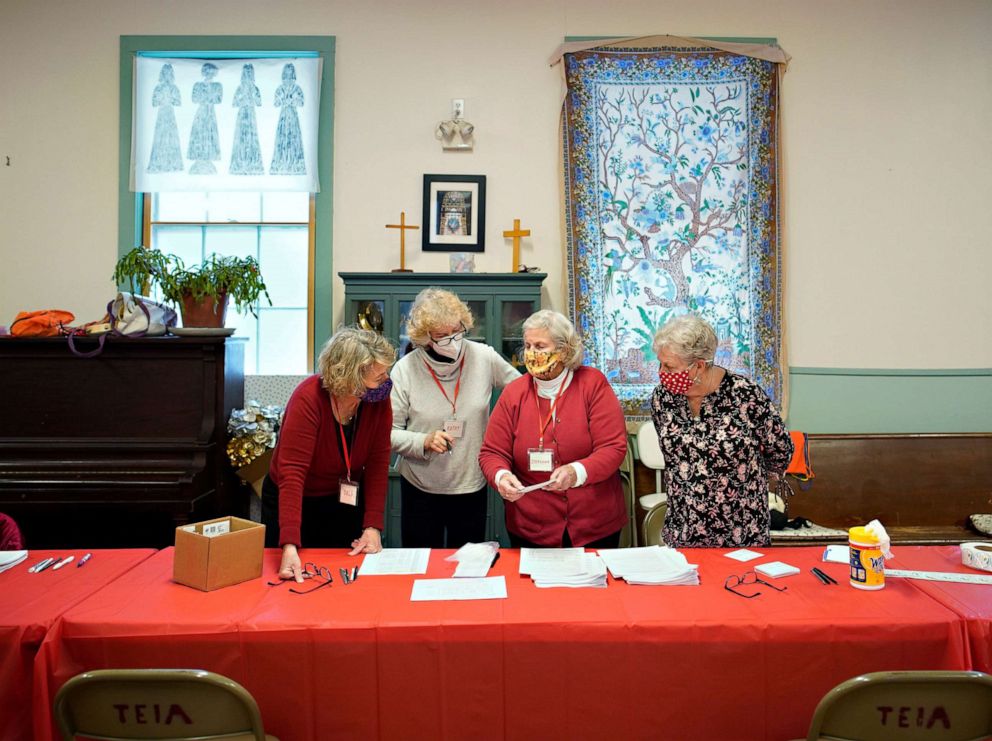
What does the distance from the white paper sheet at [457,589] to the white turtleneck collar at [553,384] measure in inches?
29.7

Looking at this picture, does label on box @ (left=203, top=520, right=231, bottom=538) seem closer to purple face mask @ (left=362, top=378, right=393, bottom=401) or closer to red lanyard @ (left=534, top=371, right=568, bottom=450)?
purple face mask @ (left=362, top=378, right=393, bottom=401)

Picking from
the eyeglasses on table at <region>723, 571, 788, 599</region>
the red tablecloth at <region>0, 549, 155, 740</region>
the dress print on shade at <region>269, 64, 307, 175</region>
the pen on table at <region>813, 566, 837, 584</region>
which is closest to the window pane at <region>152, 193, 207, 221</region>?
the dress print on shade at <region>269, 64, 307, 175</region>

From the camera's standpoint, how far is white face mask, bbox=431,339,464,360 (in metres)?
2.76

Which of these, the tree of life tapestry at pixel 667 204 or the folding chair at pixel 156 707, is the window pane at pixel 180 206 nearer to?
the tree of life tapestry at pixel 667 204

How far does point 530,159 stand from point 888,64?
2.37m

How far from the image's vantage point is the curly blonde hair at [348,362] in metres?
2.27

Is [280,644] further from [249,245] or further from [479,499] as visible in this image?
[249,245]

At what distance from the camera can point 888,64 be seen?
4488mm

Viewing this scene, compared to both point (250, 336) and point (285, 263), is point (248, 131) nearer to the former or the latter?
point (285, 263)

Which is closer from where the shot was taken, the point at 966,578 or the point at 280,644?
the point at 280,644

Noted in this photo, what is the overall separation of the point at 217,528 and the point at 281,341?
8.32 feet

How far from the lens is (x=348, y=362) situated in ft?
7.45

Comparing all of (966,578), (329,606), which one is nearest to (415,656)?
(329,606)

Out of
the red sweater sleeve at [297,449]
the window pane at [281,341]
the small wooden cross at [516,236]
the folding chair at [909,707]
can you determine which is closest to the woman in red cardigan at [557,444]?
the red sweater sleeve at [297,449]
